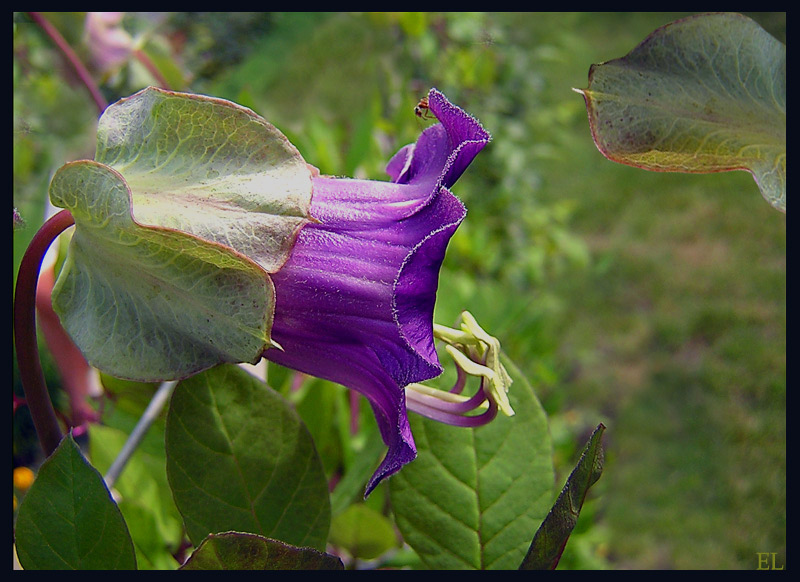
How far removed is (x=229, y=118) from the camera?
36cm

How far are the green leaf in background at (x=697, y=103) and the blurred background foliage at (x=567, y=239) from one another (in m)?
0.40

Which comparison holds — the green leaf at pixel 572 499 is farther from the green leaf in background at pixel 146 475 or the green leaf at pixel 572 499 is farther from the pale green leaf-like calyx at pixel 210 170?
the green leaf in background at pixel 146 475

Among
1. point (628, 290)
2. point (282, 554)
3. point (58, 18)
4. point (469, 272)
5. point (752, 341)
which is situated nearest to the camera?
point (282, 554)

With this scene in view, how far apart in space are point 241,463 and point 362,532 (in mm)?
186

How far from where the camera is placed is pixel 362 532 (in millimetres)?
566

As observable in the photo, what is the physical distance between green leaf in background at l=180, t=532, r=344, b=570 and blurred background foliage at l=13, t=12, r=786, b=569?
13.2 inches

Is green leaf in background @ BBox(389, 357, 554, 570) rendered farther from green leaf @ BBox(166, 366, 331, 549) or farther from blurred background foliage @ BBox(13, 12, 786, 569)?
blurred background foliage @ BBox(13, 12, 786, 569)

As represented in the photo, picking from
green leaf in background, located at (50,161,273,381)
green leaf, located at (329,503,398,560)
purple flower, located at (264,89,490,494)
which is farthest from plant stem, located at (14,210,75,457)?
green leaf, located at (329,503,398,560)

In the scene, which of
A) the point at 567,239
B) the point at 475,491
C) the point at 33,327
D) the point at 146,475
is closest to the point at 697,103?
the point at 475,491

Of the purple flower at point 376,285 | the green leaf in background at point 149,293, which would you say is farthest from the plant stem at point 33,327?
the purple flower at point 376,285

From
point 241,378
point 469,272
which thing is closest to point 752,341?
point 469,272

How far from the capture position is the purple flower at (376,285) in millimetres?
343

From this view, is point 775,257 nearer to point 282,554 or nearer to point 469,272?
point 469,272
